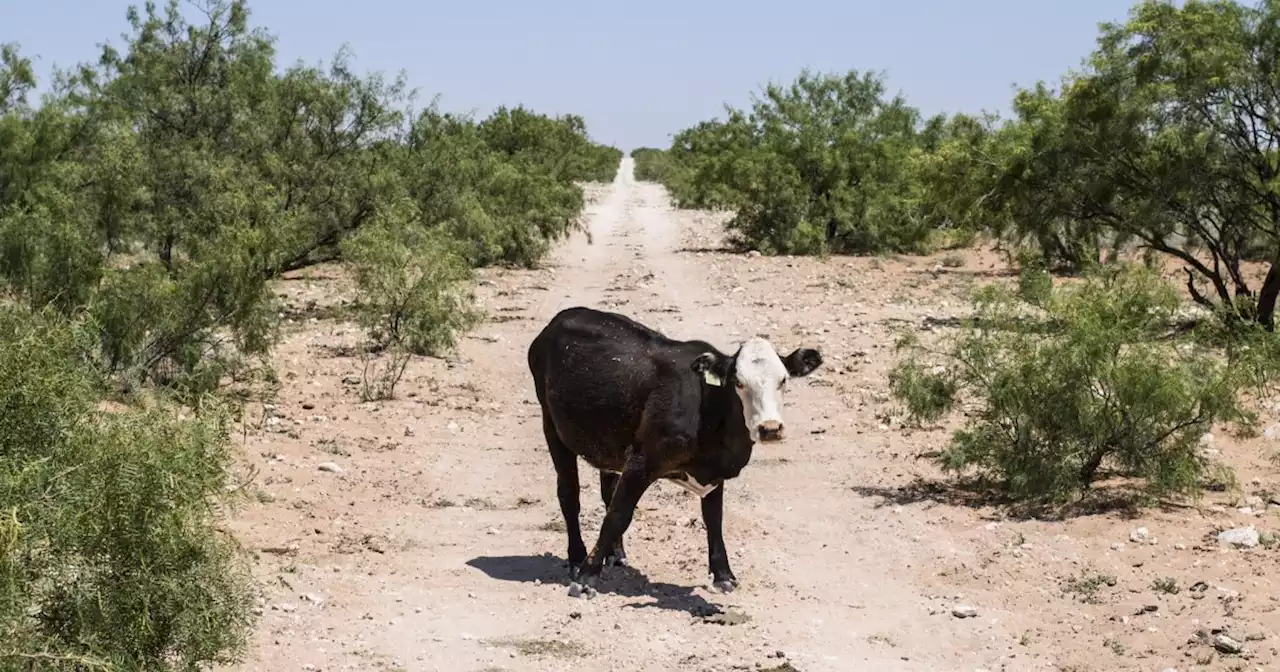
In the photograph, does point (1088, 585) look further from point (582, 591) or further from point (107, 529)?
point (107, 529)

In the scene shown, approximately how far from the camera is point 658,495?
12.0 m

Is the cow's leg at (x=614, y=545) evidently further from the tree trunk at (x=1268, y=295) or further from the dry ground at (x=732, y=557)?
the tree trunk at (x=1268, y=295)

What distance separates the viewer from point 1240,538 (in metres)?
9.81

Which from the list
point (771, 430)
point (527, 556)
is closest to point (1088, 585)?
point (771, 430)

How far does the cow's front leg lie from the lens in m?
9.00

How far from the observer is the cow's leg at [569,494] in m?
9.59

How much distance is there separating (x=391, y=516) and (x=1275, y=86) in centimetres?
1536

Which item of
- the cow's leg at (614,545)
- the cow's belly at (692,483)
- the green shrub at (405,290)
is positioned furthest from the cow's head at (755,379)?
the green shrub at (405,290)

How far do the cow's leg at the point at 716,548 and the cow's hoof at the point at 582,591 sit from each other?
2.66ft

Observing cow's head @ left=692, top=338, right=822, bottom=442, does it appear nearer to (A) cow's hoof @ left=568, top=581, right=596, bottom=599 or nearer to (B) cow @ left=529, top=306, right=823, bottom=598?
(B) cow @ left=529, top=306, right=823, bottom=598

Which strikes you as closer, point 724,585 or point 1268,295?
point 724,585

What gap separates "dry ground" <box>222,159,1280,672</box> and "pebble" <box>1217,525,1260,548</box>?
96 millimetres

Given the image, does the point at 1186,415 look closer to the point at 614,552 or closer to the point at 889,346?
the point at 614,552

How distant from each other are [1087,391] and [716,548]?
3914 millimetres
